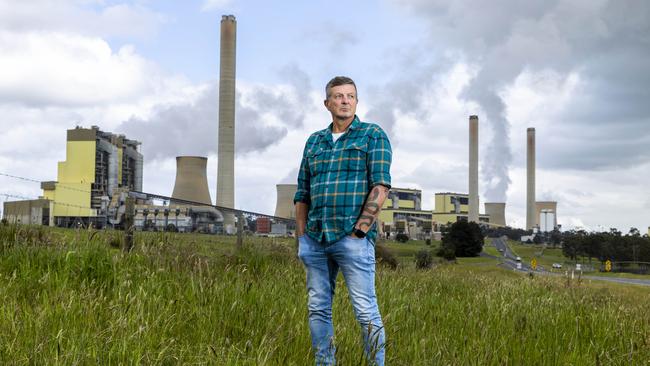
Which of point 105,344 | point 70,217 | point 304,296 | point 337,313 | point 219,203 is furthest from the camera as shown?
point 219,203

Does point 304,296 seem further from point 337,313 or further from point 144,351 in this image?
point 144,351

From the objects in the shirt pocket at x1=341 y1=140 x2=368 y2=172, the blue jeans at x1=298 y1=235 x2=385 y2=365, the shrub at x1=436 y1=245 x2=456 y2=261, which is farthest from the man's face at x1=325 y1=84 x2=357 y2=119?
the shrub at x1=436 y1=245 x2=456 y2=261

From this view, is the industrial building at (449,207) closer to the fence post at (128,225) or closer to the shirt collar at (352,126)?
the fence post at (128,225)

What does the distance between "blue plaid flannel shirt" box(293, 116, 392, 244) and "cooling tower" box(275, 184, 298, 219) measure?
70.4 metres

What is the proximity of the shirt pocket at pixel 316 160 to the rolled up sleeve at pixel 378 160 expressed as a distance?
30 centimetres

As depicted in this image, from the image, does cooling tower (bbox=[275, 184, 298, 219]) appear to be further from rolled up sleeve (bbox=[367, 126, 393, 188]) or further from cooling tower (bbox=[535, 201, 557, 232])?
cooling tower (bbox=[535, 201, 557, 232])

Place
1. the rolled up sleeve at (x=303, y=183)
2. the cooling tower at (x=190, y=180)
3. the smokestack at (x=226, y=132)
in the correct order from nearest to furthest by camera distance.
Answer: the rolled up sleeve at (x=303, y=183) → the cooling tower at (x=190, y=180) → the smokestack at (x=226, y=132)

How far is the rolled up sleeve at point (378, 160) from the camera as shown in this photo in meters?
3.61

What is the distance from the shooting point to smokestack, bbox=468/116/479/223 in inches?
3961

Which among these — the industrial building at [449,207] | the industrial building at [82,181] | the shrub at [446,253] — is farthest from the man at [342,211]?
the industrial building at [449,207]

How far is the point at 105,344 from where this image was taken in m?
3.02

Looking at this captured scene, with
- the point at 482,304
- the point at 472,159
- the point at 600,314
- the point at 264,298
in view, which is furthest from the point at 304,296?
the point at 472,159

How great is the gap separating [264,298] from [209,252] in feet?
11.4

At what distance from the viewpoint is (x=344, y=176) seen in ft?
11.9
